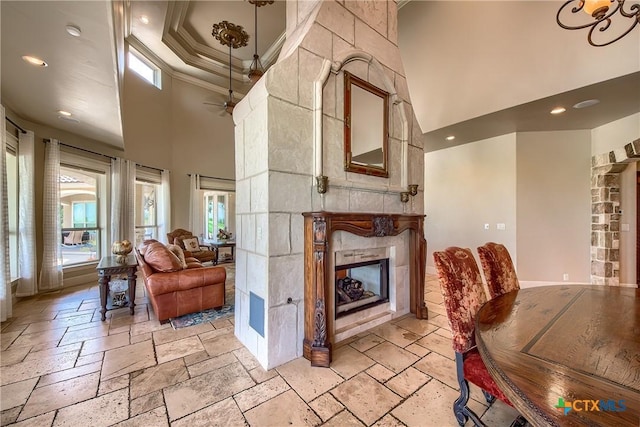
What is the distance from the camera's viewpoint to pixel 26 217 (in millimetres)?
3697

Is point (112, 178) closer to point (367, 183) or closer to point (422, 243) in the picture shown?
point (367, 183)

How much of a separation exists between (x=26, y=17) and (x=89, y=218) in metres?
4.27

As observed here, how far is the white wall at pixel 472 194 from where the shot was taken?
4531mm

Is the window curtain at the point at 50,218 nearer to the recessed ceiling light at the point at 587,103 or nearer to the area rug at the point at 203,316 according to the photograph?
the area rug at the point at 203,316

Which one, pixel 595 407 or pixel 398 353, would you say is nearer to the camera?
pixel 595 407

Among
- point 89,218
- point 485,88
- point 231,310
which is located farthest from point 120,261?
point 485,88

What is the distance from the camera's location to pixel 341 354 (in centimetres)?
238

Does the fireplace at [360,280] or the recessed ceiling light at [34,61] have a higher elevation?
the recessed ceiling light at [34,61]

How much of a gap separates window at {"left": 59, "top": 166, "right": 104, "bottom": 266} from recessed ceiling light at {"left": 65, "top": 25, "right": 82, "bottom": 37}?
3.65m

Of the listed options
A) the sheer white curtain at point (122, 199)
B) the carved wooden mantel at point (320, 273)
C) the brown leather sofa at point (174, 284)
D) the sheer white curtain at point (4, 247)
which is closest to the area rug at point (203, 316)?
the brown leather sofa at point (174, 284)

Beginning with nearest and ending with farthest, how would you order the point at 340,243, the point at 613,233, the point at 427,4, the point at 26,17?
the point at 26,17 → the point at 340,243 → the point at 613,233 → the point at 427,4

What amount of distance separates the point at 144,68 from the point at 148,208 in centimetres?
331

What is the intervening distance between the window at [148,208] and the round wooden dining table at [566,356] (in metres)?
6.97

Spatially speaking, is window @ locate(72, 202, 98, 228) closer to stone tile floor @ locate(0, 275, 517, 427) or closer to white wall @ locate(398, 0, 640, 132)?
stone tile floor @ locate(0, 275, 517, 427)
